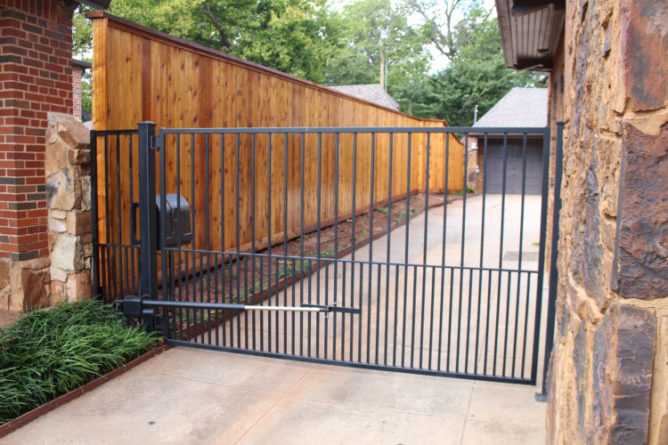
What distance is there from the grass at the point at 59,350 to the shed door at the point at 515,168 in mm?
21237

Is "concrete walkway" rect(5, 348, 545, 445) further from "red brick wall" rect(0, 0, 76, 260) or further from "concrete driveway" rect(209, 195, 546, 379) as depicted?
"red brick wall" rect(0, 0, 76, 260)

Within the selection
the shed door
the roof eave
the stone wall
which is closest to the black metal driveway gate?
the roof eave

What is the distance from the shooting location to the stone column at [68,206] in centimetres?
517

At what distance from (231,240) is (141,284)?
2.11m

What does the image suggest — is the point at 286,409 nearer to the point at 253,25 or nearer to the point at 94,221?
the point at 94,221

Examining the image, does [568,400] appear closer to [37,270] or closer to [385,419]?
[385,419]

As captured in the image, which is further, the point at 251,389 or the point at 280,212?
the point at 280,212

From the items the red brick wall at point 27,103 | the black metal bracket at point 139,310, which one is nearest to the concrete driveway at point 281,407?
the black metal bracket at point 139,310

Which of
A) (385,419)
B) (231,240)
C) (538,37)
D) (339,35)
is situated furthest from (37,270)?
(339,35)

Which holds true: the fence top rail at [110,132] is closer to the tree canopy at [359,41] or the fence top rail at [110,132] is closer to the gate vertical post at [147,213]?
the gate vertical post at [147,213]

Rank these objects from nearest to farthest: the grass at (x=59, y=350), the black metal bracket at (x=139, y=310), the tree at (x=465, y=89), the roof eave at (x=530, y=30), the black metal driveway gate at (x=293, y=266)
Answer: the grass at (x=59, y=350), the black metal driveway gate at (x=293, y=266), the black metal bracket at (x=139, y=310), the roof eave at (x=530, y=30), the tree at (x=465, y=89)

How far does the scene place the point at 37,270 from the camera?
5277 mm

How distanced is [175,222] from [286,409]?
2128 mm

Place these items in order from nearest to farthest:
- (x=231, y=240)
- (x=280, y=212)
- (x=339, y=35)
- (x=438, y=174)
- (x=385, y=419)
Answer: (x=385, y=419)
(x=231, y=240)
(x=280, y=212)
(x=438, y=174)
(x=339, y=35)
